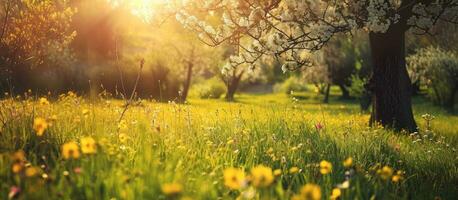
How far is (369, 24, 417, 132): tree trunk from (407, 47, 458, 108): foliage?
16288 millimetres

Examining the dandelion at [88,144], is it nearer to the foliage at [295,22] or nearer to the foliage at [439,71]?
the foliage at [295,22]

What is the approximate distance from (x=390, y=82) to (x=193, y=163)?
10.1 meters

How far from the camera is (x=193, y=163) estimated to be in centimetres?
678

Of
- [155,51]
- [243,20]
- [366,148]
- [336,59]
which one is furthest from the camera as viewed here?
[336,59]

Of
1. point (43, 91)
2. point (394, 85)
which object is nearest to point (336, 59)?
point (43, 91)

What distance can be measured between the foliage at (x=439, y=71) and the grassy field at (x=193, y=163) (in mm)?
22748

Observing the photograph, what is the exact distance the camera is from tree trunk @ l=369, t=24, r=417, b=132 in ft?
50.5

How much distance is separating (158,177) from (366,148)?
5.12 meters

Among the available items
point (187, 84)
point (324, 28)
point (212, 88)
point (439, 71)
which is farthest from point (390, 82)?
point (212, 88)

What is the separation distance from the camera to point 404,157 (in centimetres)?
983

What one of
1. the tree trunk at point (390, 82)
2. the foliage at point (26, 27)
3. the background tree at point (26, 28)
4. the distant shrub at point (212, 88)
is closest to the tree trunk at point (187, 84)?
the distant shrub at point (212, 88)

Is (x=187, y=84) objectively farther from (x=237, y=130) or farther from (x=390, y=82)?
(x=237, y=130)

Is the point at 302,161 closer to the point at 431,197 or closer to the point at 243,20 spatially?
the point at 431,197

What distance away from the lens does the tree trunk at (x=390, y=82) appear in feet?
50.5
